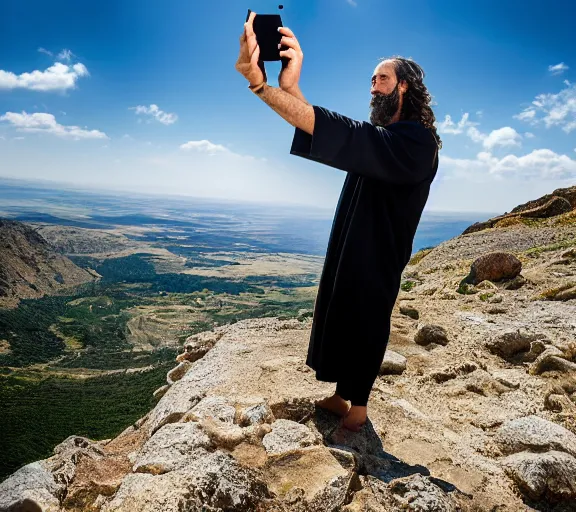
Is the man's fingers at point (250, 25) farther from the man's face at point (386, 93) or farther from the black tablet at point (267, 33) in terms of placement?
the man's face at point (386, 93)

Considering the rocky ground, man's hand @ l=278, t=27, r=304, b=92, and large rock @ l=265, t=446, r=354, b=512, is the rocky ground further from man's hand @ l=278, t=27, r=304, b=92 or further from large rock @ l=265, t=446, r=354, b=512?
man's hand @ l=278, t=27, r=304, b=92

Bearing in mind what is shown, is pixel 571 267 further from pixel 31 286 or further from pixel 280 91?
pixel 31 286

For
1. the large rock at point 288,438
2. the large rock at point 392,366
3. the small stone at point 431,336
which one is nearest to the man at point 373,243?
the large rock at point 288,438

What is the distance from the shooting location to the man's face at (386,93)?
2.83m

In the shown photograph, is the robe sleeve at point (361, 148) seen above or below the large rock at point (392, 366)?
above

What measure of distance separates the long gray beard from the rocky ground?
7.73 ft

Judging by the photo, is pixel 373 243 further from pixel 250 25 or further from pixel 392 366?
pixel 392 366

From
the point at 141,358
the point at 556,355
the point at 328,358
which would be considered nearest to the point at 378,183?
the point at 328,358

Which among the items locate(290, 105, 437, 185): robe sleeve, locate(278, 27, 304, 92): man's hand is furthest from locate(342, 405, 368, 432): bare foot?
locate(278, 27, 304, 92): man's hand

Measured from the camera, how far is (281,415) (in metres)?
3.44

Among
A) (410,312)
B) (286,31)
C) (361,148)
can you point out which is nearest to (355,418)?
(361,148)

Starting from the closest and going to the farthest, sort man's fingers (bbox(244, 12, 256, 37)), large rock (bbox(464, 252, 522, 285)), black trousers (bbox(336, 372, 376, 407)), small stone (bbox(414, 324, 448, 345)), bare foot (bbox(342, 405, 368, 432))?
1. man's fingers (bbox(244, 12, 256, 37))
2. black trousers (bbox(336, 372, 376, 407))
3. bare foot (bbox(342, 405, 368, 432))
4. small stone (bbox(414, 324, 448, 345))
5. large rock (bbox(464, 252, 522, 285))

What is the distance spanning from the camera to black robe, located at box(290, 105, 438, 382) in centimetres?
271

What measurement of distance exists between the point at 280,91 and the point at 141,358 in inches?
3810
